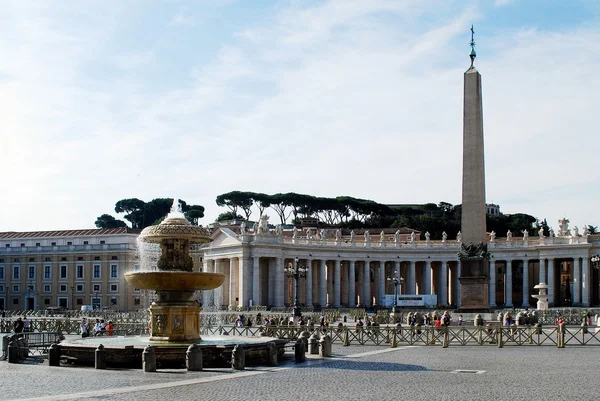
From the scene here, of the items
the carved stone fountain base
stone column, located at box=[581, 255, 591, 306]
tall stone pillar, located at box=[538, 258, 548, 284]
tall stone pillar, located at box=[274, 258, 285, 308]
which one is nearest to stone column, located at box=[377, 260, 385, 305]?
tall stone pillar, located at box=[274, 258, 285, 308]

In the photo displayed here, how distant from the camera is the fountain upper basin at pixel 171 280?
2258 centimetres

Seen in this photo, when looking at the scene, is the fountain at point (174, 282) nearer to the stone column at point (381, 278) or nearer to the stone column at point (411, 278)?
the stone column at point (381, 278)

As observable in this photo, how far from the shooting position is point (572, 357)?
78.9 ft

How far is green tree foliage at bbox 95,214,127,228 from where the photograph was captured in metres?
112

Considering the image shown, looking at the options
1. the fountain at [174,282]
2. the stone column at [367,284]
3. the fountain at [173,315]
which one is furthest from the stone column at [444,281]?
the fountain at [174,282]

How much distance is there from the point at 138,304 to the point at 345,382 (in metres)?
67.4

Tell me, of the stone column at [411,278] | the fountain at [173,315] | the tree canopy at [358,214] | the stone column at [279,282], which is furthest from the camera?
the tree canopy at [358,214]

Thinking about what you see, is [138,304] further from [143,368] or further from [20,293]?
[143,368]

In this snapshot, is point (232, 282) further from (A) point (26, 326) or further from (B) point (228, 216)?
(A) point (26, 326)

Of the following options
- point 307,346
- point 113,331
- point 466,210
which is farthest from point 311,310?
point 307,346

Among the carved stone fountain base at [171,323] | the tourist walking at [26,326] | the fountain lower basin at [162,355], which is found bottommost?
the tourist walking at [26,326]

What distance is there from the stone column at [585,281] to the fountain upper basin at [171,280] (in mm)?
57666

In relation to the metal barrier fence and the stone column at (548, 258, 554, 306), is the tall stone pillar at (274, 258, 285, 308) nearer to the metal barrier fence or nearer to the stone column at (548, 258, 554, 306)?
the stone column at (548, 258, 554, 306)

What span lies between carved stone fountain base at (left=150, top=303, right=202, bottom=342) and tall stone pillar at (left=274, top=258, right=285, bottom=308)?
5297 cm
